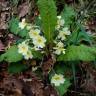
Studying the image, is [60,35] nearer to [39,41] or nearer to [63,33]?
[63,33]

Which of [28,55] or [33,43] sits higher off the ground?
[33,43]

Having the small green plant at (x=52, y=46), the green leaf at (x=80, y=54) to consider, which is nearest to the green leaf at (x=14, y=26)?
the small green plant at (x=52, y=46)

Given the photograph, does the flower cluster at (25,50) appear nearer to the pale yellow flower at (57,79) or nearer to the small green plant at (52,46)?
the small green plant at (52,46)

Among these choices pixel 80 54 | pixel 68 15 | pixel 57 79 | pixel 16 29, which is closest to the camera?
pixel 80 54

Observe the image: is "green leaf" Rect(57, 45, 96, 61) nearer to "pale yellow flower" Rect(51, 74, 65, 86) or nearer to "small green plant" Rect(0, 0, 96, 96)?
"small green plant" Rect(0, 0, 96, 96)

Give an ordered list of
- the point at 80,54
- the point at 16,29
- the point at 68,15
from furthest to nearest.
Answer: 1. the point at 16,29
2. the point at 68,15
3. the point at 80,54

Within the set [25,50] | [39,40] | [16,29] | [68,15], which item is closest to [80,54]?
[39,40]
